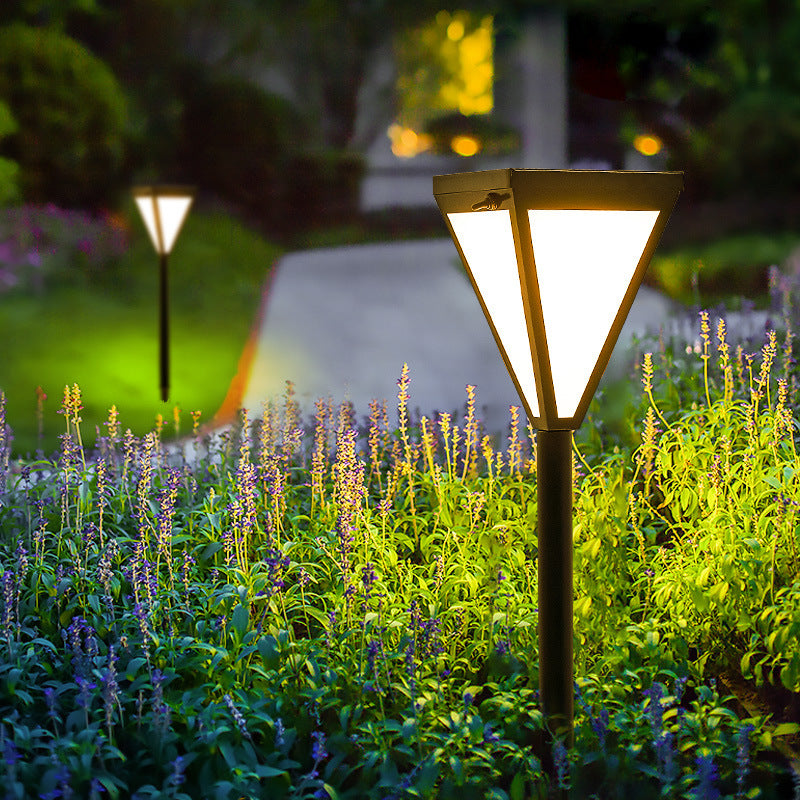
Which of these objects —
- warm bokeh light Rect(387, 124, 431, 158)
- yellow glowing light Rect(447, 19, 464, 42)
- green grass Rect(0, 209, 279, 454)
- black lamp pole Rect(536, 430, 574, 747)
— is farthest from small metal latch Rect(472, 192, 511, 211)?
yellow glowing light Rect(447, 19, 464, 42)

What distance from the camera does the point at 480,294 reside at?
7.47 ft

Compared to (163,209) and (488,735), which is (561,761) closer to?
(488,735)

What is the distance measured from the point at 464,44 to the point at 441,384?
4155mm

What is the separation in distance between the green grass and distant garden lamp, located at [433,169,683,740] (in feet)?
22.3

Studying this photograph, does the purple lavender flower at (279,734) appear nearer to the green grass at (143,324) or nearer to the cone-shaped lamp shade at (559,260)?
the cone-shaped lamp shade at (559,260)

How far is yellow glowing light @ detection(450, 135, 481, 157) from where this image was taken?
9617 mm

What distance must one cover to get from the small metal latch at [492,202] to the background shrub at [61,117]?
867cm

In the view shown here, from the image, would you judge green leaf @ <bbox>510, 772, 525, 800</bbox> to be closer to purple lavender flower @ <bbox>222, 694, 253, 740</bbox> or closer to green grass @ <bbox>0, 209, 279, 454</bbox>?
purple lavender flower @ <bbox>222, 694, 253, 740</bbox>

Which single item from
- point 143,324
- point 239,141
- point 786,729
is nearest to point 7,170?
point 143,324

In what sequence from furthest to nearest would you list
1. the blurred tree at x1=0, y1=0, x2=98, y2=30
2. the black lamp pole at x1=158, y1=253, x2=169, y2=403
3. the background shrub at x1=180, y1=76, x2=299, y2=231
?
1. the background shrub at x1=180, y1=76, x2=299, y2=231
2. the blurred tree at x1=0, y1=0, x2=98, y2=30
3. the black lamp pole at x1=158, y1=253, x2=169, y2=403

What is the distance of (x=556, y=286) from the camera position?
209 cm

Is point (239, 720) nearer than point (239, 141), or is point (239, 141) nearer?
point (239, 720)

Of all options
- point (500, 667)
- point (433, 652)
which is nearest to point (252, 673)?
point (433, 652)

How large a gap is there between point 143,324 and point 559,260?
325 inches
